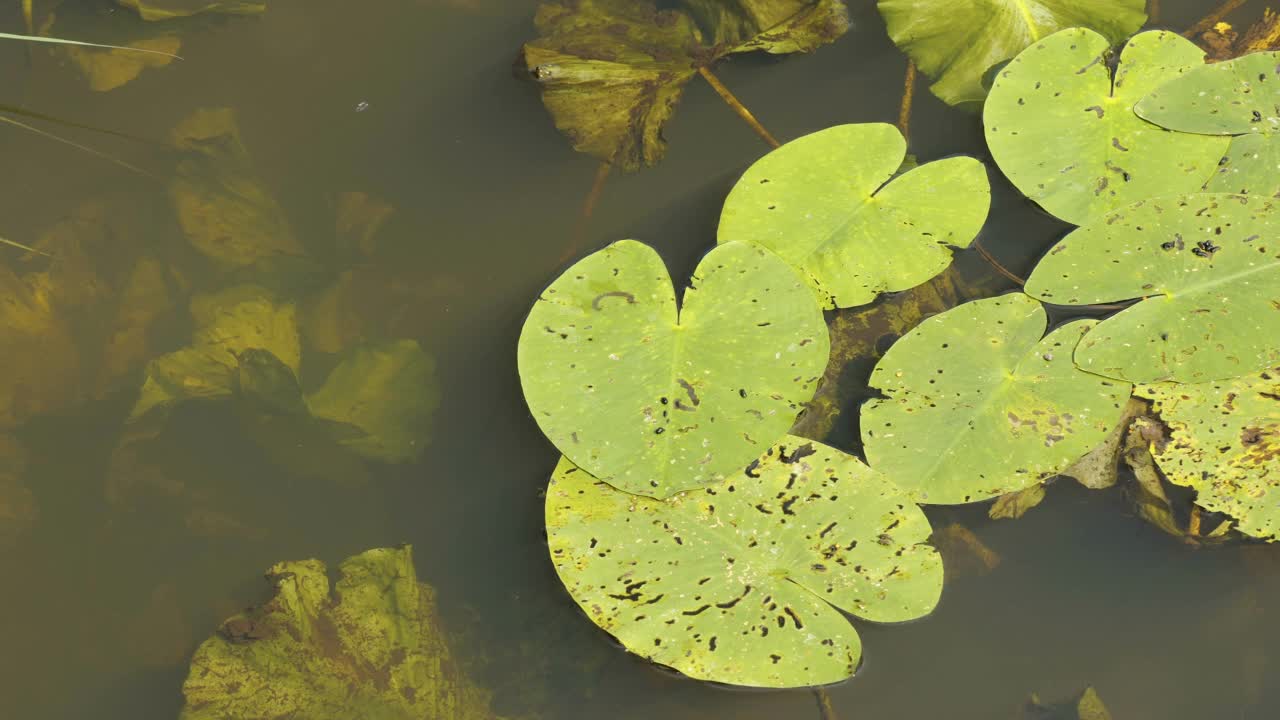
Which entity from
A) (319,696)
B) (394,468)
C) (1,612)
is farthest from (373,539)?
(1,612)

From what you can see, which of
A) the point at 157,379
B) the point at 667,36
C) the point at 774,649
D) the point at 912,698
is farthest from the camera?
the point at 667,36

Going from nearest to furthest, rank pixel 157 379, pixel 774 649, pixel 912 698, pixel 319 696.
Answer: pixel 774 649, pixel 319 696, pixel 912 698, pixel 157 379

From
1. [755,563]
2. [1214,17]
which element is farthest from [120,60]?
[1214,17]

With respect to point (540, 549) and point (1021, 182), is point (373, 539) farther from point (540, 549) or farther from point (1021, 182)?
point (1021, 182)

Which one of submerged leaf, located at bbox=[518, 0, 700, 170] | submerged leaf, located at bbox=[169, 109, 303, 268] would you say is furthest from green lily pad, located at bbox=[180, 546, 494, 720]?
submerged leaf, located at bbox=[518, 0, 700, 170]

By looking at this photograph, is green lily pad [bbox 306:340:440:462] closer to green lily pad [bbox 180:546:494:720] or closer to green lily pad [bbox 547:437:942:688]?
green lily pad [bbox 180:546:494:720]

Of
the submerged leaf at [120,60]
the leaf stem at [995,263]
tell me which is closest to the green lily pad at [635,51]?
the leaf stem at [995,263]
